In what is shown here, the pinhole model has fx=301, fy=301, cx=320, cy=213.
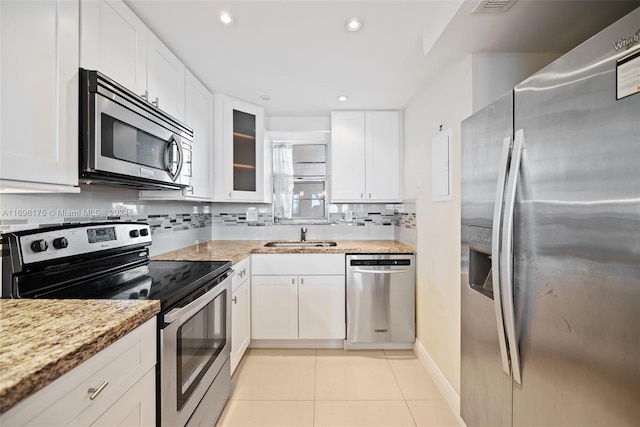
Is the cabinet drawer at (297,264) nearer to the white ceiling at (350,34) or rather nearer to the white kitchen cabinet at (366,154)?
the white kitchen cabinet at (366,154)

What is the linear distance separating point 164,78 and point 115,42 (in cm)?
44

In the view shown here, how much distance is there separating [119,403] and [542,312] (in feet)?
4.54

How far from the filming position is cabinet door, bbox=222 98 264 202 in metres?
2.84

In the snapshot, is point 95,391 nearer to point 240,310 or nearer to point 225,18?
point 240,310

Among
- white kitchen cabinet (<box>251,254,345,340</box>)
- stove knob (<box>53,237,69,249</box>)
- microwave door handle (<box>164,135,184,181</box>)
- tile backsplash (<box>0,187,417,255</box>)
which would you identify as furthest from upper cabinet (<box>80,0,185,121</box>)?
white kitchen cabinet (<box>251,254,345,340</box>)

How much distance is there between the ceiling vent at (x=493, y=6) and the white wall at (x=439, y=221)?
429mm

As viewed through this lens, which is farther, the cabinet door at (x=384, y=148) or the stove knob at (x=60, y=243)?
the cabinet door at (x=384, y=148)

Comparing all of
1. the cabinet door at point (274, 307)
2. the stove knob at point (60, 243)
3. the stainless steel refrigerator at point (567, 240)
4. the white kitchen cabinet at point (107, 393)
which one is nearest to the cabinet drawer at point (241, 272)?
the cabinet door at point (274, 307)

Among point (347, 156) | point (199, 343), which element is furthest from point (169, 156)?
point (347, 156)

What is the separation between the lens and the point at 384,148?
3.14 meters

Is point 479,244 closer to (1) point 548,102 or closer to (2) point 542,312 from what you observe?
(2) point 542,312

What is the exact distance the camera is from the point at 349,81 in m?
2.43

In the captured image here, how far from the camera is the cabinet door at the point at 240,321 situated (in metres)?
2.20

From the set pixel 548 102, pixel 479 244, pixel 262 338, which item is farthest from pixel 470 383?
pixel 262 338
